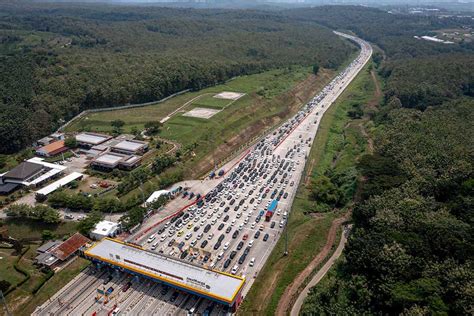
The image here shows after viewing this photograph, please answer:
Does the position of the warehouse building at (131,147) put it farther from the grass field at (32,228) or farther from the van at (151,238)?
the van at (151,238)

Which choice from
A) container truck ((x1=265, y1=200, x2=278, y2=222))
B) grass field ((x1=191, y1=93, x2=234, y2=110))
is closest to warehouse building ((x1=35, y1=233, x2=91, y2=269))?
container truck ((x1=265, y1=200, x2=278, y2=222))

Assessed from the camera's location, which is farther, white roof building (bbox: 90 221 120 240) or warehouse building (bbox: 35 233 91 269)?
white roof building (bbox: 90 221 120 240)

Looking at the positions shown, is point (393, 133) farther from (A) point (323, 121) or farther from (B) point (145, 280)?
(B) point (145, 280)

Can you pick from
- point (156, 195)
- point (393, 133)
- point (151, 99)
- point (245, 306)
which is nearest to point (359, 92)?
point (393, 133)

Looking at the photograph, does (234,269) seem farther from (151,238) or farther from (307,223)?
(307,223)

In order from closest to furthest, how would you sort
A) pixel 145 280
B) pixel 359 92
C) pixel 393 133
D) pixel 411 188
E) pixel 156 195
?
pixel 145 280 → pixel 411 188 → pixel 156 195 → pixel 393 133 → pixel 359 92

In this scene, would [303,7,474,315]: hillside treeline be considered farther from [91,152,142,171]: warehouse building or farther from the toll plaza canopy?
[91,152,142,171]: warehouse building

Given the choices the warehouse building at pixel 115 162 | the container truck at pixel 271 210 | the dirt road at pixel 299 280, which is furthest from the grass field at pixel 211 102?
the dirt road at pixel 299 280
